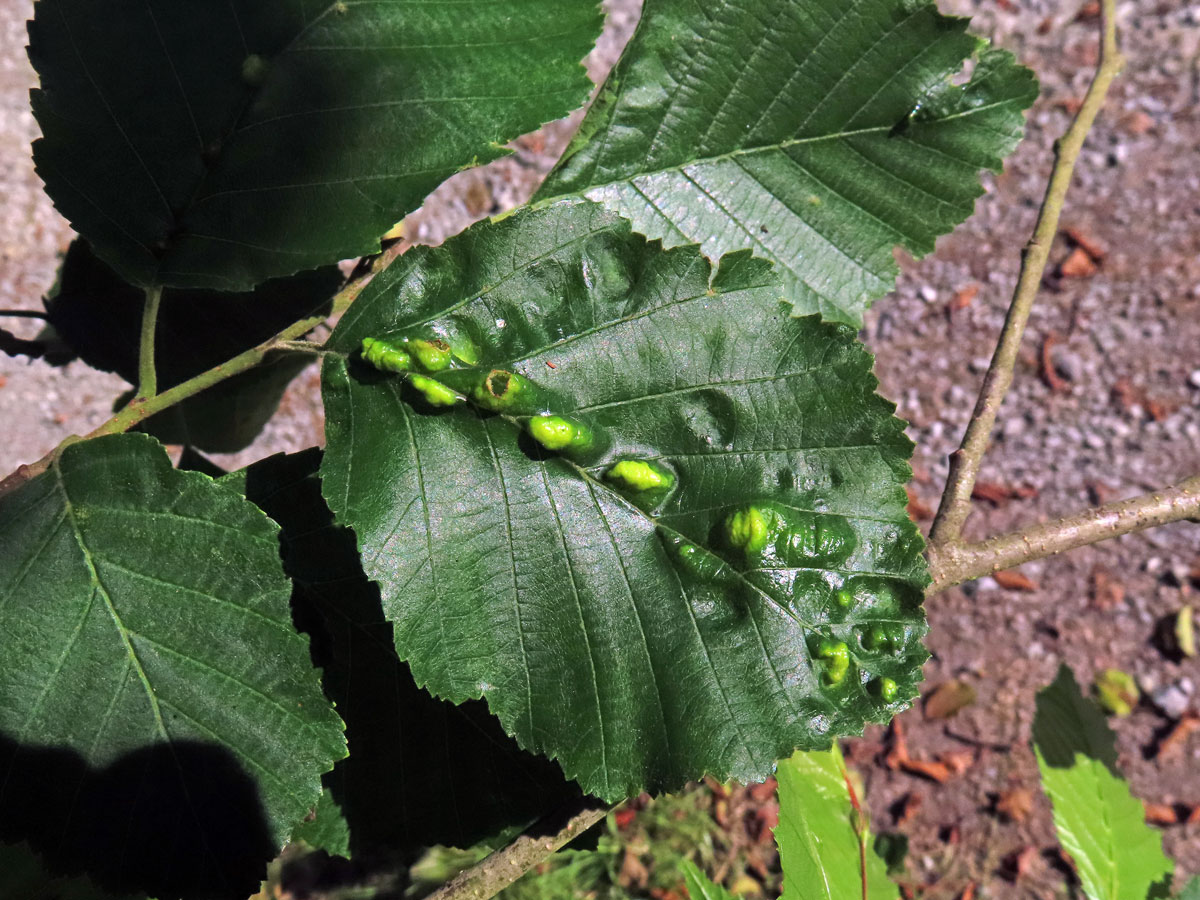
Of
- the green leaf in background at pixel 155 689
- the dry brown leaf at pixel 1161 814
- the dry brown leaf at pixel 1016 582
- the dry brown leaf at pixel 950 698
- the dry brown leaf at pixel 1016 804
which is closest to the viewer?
the green leaf in background at pixel 155 689

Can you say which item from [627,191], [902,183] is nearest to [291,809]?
[627,191]

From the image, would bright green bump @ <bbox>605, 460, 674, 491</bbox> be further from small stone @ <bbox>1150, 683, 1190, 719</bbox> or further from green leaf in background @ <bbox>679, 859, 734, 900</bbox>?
small stone @ <bbox>1150, 683, 1190, 719</bbox>

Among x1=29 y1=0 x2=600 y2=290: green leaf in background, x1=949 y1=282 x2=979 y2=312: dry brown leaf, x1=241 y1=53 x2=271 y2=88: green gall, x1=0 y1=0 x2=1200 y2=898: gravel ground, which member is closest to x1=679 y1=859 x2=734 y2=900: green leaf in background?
x1=29 y1=0 x2=600 y2=290: green leaf in background

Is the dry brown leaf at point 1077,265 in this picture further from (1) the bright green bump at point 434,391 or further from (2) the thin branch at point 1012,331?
(1) the bright green bump at point 434,391

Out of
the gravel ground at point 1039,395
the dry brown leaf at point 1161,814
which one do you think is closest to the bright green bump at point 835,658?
the gravel ground at point 1039,395

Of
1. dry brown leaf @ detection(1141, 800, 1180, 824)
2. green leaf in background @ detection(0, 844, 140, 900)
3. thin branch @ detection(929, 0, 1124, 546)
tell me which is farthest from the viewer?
dry brown leaf @ detection(1141, 800, 1180, 824)

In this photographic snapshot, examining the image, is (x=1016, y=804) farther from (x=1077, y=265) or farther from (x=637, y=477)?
(x=637, y=477)

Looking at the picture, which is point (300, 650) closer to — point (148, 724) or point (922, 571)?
point (148, 724)

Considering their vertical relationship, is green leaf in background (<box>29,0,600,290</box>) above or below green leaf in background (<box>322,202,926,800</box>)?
above
